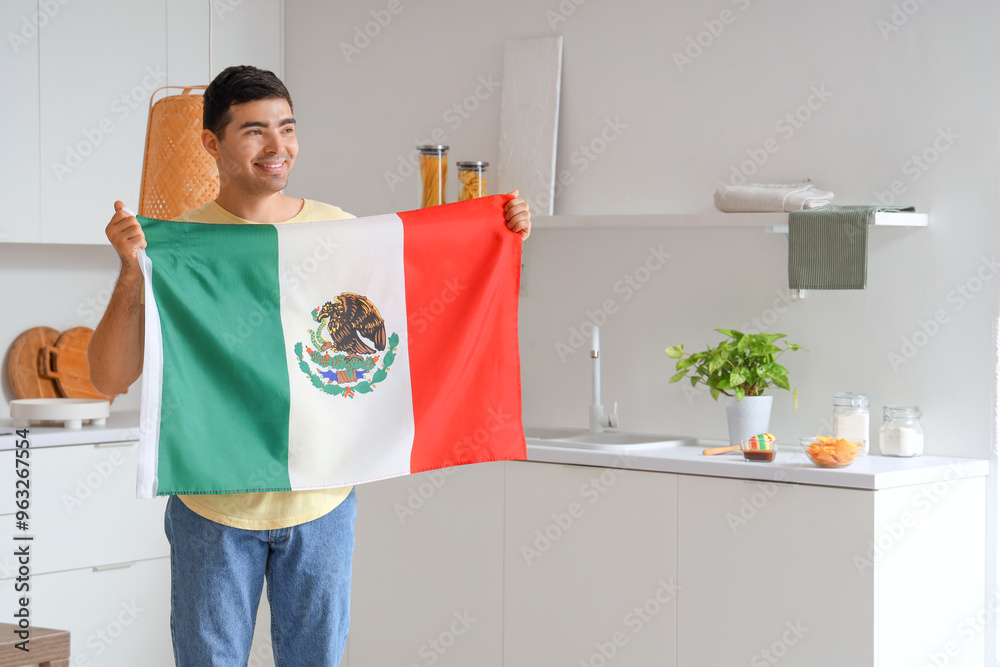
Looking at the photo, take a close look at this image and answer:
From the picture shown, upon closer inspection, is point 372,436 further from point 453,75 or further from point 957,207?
point 453,75

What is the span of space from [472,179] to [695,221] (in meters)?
0.72

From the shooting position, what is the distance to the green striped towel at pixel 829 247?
2.65m

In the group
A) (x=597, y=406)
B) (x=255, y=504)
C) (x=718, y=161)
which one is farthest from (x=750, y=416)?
(x=255, y=504)

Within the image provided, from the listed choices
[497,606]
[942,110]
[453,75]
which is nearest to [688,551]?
[497,606]

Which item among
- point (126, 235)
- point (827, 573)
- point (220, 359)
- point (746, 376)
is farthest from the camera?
point (746, 376)

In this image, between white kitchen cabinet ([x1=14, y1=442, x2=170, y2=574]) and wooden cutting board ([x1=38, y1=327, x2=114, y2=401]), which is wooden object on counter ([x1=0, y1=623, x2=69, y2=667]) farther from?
wooden cutting board ([x1=38, y1=327, x2=114, y2=401])

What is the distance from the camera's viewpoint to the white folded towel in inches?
111

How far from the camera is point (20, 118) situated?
327cm

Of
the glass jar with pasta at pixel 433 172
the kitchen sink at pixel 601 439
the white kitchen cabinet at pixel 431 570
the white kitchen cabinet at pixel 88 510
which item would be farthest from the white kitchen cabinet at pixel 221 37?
the kitchen sink at pixel 601 439

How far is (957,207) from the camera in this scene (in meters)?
2.81

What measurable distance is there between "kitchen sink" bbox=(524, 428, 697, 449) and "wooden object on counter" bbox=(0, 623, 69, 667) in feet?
4.84

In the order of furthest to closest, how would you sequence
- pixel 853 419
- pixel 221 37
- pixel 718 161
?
pixel 221 37 → pixel 718 161 → pixel 853 419

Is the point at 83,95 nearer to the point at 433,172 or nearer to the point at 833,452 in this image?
the point at 433,172

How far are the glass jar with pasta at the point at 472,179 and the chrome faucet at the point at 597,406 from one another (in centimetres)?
54
